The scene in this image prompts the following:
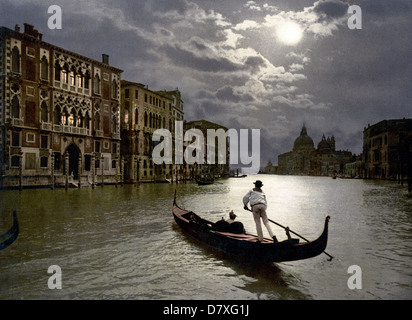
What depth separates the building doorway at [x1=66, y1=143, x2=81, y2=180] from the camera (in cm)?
3167

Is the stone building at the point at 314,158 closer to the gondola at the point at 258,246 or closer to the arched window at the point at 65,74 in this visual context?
the arched window at the point at 65,74

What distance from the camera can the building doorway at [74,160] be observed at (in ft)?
104

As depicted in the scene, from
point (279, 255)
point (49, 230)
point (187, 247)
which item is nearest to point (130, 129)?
point (49, 230)

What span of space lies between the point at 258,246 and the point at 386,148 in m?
68.1

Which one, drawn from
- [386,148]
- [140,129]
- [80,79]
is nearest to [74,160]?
[80,79]

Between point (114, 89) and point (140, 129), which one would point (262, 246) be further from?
point (140, 129)

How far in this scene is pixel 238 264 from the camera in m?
7.23

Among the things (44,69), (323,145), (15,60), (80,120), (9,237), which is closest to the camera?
(9,237)

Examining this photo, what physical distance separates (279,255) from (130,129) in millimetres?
36586

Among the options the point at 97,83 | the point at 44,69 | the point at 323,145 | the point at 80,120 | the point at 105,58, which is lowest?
the point at 80,120

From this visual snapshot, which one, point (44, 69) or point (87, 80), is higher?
point (87, 80)

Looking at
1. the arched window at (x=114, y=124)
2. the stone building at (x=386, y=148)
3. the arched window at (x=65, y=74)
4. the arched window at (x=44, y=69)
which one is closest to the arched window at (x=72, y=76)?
the arched window at (x=65, y=74)

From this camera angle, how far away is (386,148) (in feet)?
210

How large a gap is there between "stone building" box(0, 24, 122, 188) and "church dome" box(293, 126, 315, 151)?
6141 inches
